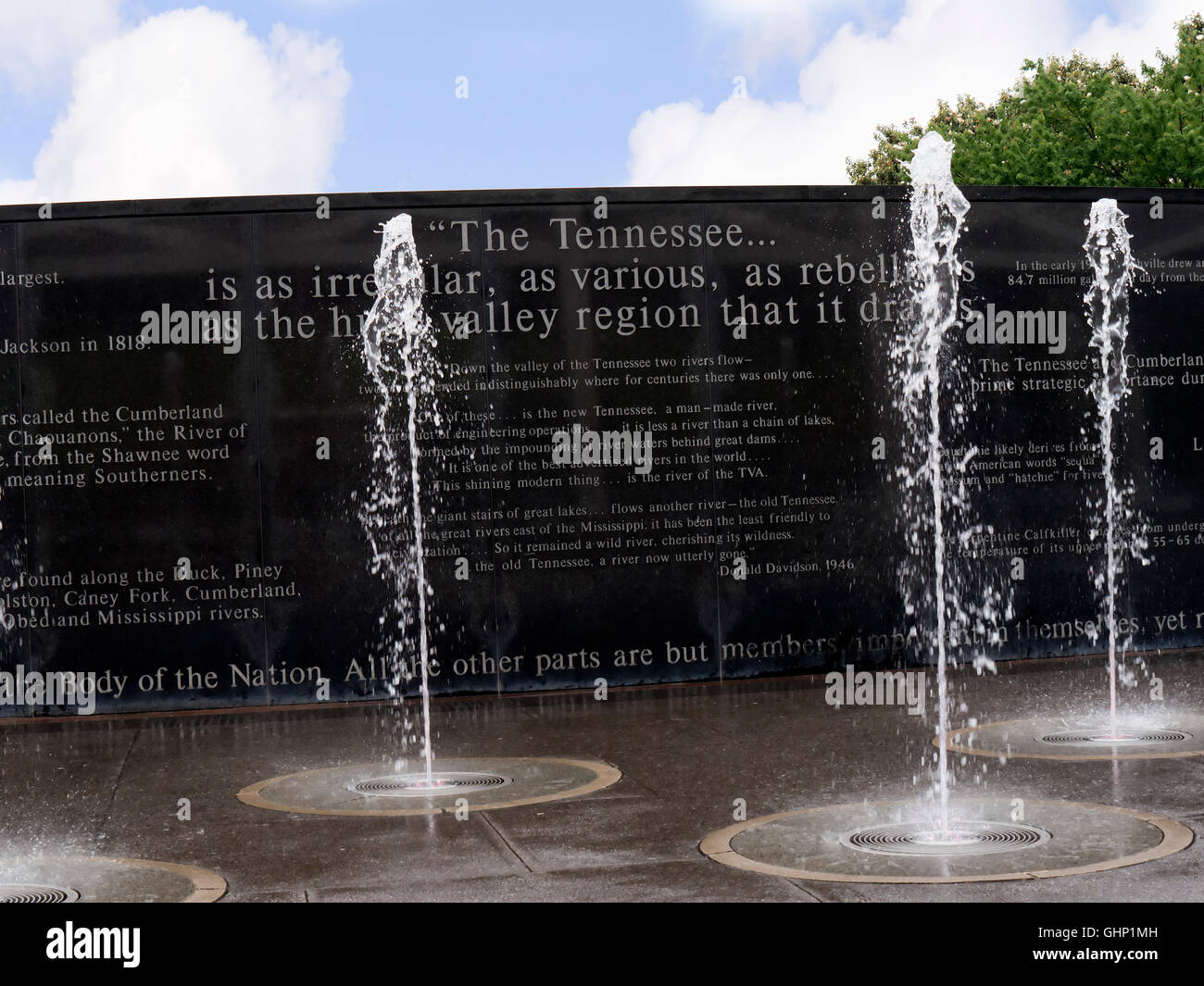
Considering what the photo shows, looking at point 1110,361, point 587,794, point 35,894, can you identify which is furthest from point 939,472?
point 35,894

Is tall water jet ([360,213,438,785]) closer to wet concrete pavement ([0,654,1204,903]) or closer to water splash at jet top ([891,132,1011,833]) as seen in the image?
wet concrete pavement ([0,654,1204,903])

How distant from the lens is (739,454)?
1174 centimetres

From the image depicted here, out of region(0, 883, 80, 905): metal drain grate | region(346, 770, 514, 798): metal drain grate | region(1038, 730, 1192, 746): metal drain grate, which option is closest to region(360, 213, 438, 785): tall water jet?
region(346, 770, 514, 798): metal drain grate

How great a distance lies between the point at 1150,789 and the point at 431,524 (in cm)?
578

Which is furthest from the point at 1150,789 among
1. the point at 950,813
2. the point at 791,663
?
the point at 791,663

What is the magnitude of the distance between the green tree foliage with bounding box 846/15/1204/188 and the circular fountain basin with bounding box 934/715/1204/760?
22361 millimetres

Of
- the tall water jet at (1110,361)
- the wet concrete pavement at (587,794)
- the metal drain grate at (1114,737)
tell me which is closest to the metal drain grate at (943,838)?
the wet concrete pavement at (587,794)

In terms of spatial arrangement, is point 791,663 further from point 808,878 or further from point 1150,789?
point 808,878

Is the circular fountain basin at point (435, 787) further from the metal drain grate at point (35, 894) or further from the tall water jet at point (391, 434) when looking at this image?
the tall water jet at point (391, 434)

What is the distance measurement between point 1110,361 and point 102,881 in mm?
9144

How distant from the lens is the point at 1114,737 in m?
8.59

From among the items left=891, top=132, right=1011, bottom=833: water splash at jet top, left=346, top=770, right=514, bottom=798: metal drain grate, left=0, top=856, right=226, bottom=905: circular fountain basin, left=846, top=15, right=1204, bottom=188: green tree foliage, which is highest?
left=846, top=15, right=1204, bottom=188: green tree foliage

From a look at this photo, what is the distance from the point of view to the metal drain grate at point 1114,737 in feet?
27.7

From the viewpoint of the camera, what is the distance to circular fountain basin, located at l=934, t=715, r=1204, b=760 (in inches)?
320
